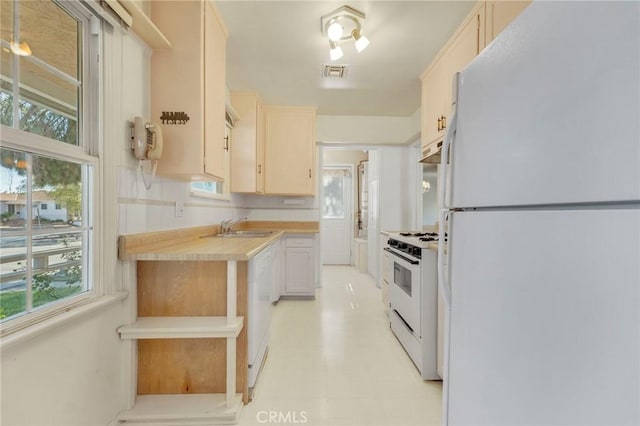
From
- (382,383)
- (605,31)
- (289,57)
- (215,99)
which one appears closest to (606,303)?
(605,31)

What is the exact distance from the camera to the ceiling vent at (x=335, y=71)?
2650 mm

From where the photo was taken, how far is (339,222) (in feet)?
20.7

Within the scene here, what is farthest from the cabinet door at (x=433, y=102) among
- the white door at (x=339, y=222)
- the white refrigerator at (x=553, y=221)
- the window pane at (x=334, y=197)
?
the window pane at (x=334, y=197)

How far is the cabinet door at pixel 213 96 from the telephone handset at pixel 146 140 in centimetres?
27

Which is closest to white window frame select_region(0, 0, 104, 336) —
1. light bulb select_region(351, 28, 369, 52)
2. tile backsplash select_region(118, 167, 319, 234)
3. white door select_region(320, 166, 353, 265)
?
tile backsplash select_region(118, 167, 319, 234)

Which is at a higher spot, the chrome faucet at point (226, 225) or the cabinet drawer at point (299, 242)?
the chrome faucet at point (226, 225)

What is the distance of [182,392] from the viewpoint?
5.36 ft

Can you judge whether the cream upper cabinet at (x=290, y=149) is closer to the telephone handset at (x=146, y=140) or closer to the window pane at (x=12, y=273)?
the telephone handset at (x=146, y=140)

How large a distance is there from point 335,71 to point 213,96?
53.1 inches

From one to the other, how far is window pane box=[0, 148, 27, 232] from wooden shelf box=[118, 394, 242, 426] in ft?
3.61

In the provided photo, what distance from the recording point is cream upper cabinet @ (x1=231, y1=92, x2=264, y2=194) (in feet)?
10.5

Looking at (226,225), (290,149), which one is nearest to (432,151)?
(290,149)

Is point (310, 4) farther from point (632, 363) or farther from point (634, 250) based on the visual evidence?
point (632, 363)

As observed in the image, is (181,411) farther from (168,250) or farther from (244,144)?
(244,144)
